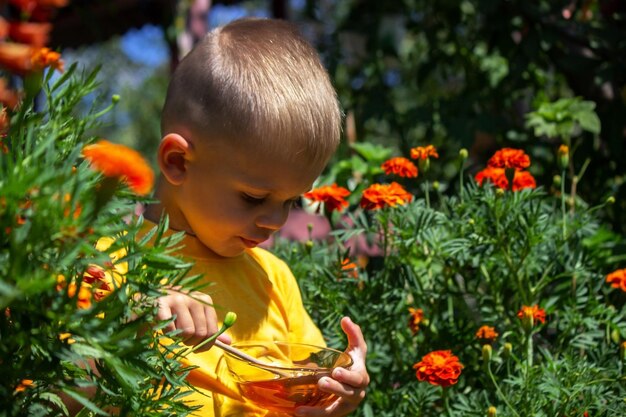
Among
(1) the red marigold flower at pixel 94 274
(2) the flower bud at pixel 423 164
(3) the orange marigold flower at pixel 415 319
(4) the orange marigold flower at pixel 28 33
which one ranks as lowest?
(3) the orange marigold flower at pixel 415 319

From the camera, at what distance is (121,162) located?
5.77ft

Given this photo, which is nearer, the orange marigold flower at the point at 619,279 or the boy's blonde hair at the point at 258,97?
the boy's blonde hair at the point at 258,97

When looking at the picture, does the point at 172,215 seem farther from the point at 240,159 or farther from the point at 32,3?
the point at 32,3

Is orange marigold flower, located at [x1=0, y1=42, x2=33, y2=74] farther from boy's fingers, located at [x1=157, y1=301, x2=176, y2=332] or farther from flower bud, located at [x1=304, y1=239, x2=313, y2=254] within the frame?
flower bud, located at [x1=304, y1=239, x2=313, y2=254]

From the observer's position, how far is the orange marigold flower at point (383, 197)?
1.85 metres

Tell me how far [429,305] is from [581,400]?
40cm

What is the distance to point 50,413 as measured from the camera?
1.06 metres

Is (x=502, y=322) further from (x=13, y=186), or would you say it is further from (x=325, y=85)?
(x=13, y=186)

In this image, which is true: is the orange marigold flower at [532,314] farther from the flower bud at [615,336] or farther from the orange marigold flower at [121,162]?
the orange marigold flower at [121,162]

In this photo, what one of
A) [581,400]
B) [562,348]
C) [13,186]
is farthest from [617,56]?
[13,186]

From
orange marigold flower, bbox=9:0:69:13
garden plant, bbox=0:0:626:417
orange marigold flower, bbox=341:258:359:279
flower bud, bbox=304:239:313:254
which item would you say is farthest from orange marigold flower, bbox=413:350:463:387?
orange marigold flower, bbox=9:0:69:13

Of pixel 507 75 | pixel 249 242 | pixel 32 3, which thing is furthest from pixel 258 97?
Result: pixel 507 75

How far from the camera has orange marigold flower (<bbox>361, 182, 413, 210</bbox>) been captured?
6.07ft

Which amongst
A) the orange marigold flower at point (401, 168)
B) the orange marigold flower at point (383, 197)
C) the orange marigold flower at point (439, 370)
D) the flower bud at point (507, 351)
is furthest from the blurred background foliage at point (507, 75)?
the orange marigold flower at point (439, 370)
